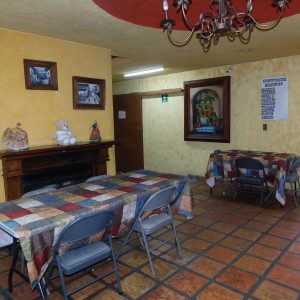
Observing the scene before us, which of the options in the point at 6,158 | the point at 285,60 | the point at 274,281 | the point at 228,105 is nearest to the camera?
the point at 274,281

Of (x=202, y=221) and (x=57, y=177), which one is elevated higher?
(x=57, y=177)

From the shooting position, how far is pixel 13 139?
2.99 m

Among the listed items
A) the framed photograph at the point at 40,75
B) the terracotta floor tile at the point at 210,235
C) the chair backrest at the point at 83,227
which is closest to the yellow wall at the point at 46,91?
the framed photograph at the point at 40,75

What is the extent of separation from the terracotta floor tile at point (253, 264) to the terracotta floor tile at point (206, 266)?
0.17 meters

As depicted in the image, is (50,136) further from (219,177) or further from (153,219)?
(219,177)

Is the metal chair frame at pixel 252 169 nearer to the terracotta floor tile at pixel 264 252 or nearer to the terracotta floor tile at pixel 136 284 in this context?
the terracotta floor tile at pixel 264 252

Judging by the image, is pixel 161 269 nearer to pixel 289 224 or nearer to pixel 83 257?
pixel 83 257

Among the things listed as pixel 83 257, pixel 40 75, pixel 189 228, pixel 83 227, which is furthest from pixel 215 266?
pixel 40 75

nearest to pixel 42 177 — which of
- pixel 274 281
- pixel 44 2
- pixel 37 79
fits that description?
pixel 37 79

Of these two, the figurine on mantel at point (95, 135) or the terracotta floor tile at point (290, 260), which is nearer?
the terracotta floor tile at point (290, 260)

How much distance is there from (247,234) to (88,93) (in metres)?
2.66

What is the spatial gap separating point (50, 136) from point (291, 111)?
3.82 metres

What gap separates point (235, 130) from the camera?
5.31m

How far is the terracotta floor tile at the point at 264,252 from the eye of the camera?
2.66m
